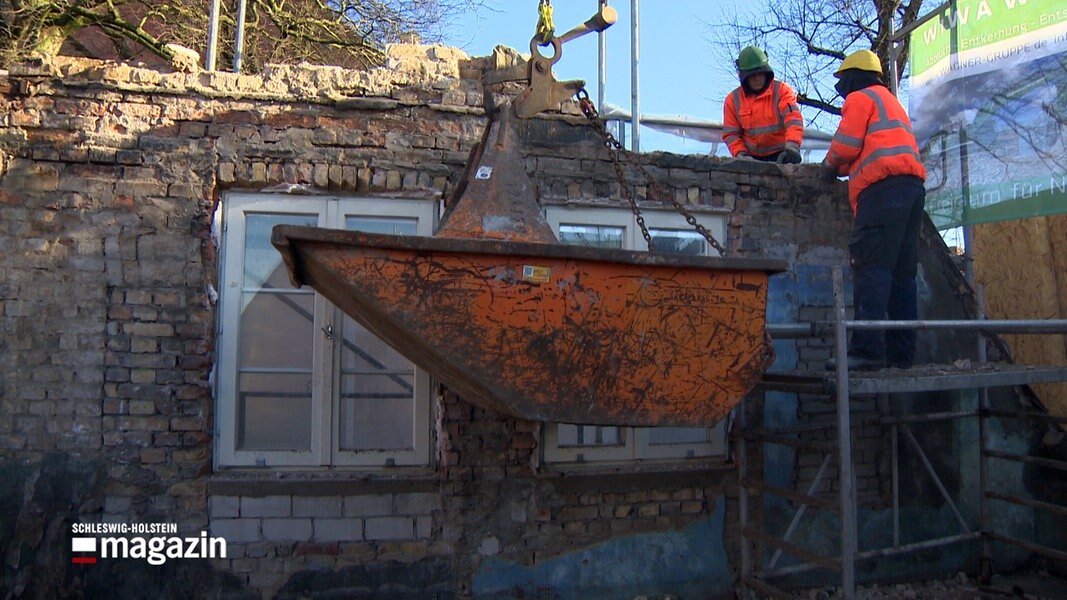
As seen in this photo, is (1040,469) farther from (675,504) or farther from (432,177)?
(432,177)

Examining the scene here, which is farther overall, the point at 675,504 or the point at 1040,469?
the point at 1040,469

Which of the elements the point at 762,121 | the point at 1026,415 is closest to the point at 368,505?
the point at 762,121

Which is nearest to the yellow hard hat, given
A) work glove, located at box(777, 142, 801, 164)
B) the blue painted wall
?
work glove, located at box(777, 142, 801, 164)

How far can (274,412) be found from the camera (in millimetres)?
3965

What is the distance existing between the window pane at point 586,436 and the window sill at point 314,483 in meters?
0.78

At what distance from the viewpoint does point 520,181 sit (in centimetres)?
330

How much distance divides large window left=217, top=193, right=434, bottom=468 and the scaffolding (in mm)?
1989

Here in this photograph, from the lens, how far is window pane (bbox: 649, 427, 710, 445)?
4391mm

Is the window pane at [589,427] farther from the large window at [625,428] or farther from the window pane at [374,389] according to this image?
the window pane at [374,389]

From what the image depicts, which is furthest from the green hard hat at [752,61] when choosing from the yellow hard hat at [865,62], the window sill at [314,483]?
the window sill at [314,483]

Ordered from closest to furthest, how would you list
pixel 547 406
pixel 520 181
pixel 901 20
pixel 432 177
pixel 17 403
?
pixel 547 406, pixel 520 181, pixel 17 403, pixel 432 177, pixel 901 20

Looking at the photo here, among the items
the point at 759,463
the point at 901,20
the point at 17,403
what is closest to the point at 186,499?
the point at 17,403

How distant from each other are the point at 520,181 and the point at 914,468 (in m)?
3.45

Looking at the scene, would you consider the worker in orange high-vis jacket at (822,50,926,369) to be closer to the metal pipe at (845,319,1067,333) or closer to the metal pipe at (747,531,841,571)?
the metal pipe at (845,319,1067,333)
